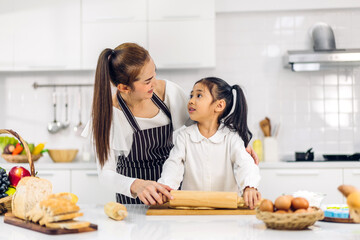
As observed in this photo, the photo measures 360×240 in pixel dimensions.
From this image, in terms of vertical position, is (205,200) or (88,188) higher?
(205,200)

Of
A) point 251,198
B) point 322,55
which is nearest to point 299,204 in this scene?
point 251,198

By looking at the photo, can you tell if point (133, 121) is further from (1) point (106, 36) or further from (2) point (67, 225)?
(1) point (106, 36)

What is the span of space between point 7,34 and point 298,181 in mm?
2573

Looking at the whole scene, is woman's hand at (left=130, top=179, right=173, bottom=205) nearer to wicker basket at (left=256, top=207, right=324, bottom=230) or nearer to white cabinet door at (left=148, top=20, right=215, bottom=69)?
wicker basket at (left=256, top=207, right=324, bottom=230)

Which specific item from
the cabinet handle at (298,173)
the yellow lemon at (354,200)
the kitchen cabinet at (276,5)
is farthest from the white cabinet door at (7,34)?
the yellow lemon at (354,200)

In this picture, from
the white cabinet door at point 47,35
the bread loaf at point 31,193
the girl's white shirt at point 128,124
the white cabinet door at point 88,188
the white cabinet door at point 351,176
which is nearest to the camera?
the bread loaf at point 31,193

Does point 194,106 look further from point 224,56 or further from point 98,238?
point 224,56

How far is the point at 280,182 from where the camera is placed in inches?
141

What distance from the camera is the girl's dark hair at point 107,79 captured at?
197 centimetres

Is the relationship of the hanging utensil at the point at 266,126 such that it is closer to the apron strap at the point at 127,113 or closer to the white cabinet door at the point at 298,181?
the white cabinet door at the point at 298,181

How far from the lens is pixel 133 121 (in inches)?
90.7

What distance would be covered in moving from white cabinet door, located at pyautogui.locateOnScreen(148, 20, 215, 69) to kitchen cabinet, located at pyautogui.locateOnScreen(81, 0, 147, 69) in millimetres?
112

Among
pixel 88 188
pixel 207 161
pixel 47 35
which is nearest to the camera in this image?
pixel 207 161

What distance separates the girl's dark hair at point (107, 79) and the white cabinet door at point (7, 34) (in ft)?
6.96
